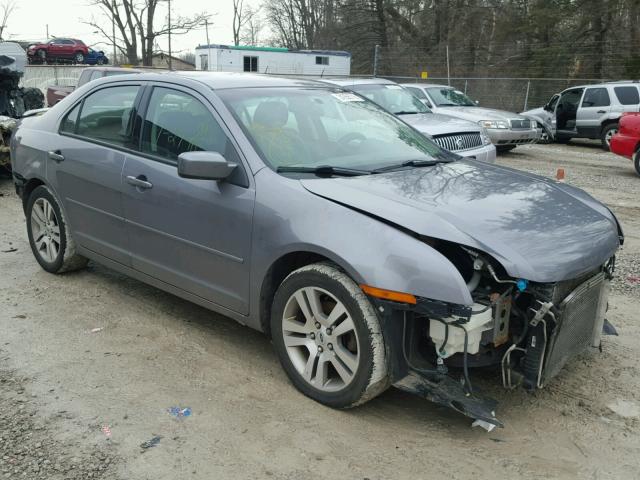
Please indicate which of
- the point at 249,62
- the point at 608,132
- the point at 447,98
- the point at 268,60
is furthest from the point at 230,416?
the point at 268,60

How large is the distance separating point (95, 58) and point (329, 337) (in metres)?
44.0

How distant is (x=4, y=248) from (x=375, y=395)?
4909mm

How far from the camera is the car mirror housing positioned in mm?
3623

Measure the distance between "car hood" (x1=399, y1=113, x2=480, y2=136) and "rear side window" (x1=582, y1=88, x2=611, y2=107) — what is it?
852 cm

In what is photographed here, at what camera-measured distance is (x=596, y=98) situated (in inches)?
665

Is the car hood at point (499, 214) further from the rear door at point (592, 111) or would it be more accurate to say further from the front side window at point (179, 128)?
the rear door at point (592, 111)

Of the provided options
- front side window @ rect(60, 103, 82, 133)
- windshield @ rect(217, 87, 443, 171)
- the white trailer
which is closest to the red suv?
the white trailer

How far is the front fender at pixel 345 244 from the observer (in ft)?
9.86

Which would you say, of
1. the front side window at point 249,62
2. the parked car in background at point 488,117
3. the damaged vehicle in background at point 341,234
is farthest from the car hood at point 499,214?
the front side window at point 249,62

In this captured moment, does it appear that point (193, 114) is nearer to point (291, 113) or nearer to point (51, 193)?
point (291, 113)

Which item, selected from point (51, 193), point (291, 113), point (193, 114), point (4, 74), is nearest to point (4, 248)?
point (51, 193)

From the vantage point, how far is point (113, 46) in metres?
40.8

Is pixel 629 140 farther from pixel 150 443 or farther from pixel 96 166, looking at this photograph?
pixel 150 443

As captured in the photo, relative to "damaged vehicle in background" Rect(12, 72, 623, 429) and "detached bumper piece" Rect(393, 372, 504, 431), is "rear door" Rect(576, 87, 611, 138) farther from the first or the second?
"detached bumper piece" Rect(393, 372, 504, 431)
